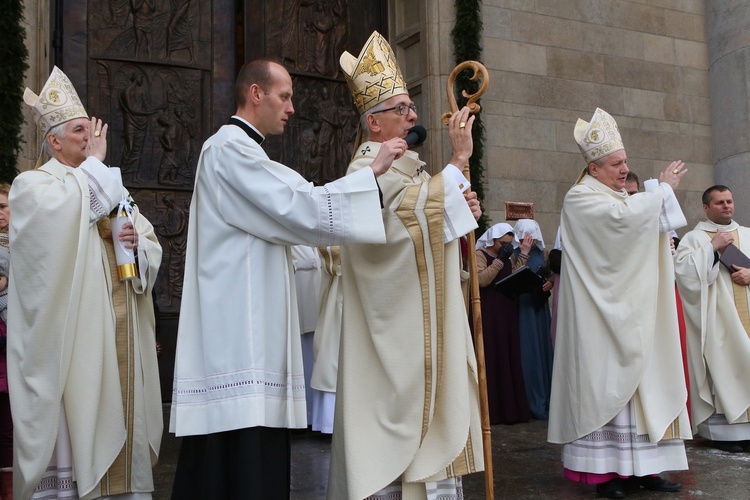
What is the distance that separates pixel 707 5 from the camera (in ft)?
36.3

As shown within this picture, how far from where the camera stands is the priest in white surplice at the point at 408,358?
3.65 metres

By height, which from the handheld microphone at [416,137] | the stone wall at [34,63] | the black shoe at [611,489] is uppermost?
the stone wall at [34,63]

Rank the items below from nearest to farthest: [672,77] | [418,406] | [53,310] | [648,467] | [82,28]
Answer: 1. [418,406]
2. [53,310]
3. [648,467]
4. [82,28]
5. [672,77]

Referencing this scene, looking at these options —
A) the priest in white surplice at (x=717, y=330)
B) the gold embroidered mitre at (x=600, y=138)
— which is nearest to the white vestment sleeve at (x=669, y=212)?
the gold embroidered mitre at (x=600, y=138)

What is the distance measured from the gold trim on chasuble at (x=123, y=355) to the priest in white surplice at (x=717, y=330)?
4460 millimetres

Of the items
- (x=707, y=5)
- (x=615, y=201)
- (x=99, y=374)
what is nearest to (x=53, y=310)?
(x=99, y=374)

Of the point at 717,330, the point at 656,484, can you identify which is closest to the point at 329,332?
the point at 656,484

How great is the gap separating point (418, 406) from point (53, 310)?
5.88 ft

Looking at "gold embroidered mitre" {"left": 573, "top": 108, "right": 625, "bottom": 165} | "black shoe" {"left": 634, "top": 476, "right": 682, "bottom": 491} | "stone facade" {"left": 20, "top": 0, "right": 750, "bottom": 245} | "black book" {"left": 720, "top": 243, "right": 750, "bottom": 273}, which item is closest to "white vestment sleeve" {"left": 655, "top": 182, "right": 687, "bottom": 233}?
"gold embroidered mitre" {"left": 573, "top": 108, "right": 625, "bottom": 165}

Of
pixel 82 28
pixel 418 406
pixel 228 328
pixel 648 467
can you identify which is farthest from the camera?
pixel 82 28

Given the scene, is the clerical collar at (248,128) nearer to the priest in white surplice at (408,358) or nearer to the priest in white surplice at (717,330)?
the priest in white surplice at (408,358)

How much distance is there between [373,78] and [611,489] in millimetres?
2757

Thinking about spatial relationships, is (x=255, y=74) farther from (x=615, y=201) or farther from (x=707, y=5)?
(x=707, y=5)

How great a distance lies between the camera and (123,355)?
440 cm
